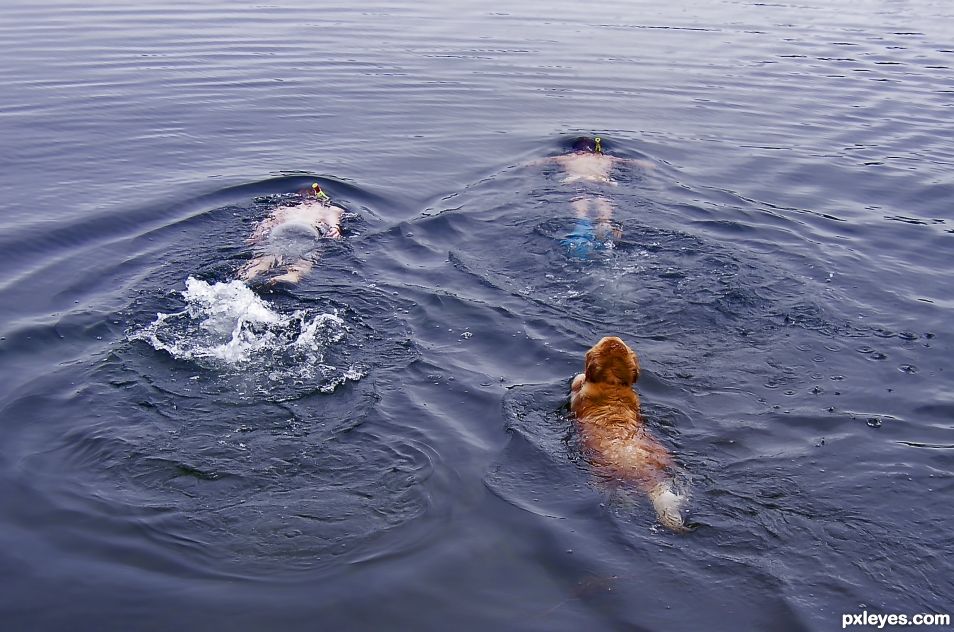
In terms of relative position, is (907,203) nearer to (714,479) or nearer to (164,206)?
(714,479)

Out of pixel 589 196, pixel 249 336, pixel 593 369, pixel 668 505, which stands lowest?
pixel 668 505

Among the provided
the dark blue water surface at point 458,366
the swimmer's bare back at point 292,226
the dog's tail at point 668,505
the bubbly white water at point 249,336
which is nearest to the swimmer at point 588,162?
the dark blue water surface at point 458,366

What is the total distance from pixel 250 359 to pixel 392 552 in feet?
9.69

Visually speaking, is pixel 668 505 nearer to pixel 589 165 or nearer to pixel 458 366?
pixel 458 366

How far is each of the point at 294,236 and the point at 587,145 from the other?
Answer: 578 centimetres

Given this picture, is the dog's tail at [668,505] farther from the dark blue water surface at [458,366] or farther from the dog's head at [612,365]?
the dog's head at [612,365]

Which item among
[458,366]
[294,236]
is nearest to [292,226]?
[294,236]

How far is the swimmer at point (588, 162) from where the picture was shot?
13258 mm

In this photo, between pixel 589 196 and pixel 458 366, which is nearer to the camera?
pixel 458 366

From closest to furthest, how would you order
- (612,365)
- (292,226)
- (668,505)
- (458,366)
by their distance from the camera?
(668,505) < (612,365) < (458,366) < (292,226)

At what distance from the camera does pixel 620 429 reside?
6.92 metres

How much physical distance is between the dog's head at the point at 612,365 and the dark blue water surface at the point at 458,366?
1.43 feet

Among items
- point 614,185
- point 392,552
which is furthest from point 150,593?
point 614,185

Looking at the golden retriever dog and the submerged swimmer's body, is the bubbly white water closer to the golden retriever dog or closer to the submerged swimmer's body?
the golden retriever dog
